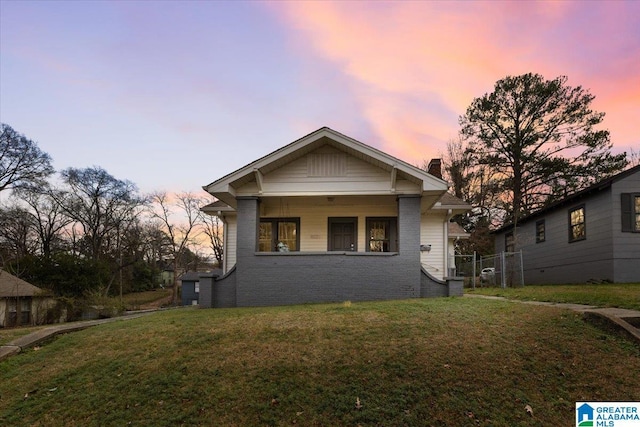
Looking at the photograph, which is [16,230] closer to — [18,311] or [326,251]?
[18,311]

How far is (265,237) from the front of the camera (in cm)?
1484

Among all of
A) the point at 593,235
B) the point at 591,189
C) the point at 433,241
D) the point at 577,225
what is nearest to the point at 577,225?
the point at 577,225

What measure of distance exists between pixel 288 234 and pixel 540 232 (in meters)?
14.3

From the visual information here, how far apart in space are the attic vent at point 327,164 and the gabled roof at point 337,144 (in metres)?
0.44

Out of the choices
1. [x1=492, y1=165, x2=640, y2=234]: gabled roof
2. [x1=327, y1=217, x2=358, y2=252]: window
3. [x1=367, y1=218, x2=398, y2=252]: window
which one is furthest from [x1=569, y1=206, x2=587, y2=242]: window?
[x1=327, y1=217, x2=358, y2=252]: window

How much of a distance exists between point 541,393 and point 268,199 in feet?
33.1

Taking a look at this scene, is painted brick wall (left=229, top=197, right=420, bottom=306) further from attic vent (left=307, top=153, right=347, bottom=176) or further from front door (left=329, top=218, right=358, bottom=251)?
attic vent (left=307, top=153, right=347, bottom=176)

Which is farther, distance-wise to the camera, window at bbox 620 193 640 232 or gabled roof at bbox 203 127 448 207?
window at bbox 620 193 640 232

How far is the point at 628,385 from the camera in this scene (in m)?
5.26

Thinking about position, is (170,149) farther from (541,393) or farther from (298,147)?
(541,393)

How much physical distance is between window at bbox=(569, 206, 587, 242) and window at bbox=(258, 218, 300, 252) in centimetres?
1225

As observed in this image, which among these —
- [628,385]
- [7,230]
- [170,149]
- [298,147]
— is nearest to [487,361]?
[628,385]

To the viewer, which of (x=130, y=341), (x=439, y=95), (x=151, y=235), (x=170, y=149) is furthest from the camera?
(x=151, y=235)

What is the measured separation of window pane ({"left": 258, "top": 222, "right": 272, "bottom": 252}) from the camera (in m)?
14.8
